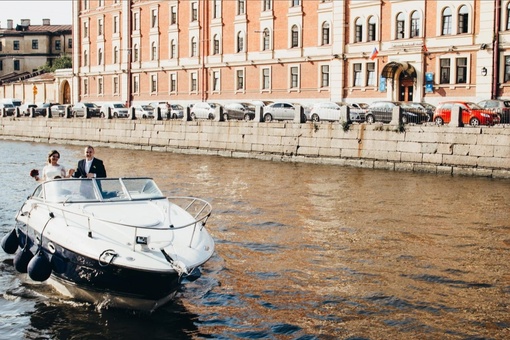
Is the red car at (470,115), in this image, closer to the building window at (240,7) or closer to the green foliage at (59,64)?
the building window at (240,7)

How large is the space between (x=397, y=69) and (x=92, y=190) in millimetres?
33480

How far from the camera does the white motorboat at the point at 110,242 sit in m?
10.1

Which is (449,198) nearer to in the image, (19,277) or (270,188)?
(270,188)

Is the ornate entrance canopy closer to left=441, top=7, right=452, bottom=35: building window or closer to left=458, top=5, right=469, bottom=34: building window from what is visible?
left=441, top=7, right=452, bottom=35: building window

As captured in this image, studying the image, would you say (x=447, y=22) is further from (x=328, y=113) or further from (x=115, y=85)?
(x=115, y=85)

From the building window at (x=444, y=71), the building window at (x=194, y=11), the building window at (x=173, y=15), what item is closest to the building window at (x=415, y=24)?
the building window at (x=444, y=71)

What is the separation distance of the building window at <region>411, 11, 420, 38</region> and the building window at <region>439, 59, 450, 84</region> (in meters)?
2.49

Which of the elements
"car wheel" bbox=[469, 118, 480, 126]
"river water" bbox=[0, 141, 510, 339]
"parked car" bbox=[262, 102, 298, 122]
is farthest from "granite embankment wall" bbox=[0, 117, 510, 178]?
"car wheel" bbox=[469, 118, 480, 126]

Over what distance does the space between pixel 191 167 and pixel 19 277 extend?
1946 cm

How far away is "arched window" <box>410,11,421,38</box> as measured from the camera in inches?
1678

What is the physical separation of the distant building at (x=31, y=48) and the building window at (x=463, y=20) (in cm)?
7049

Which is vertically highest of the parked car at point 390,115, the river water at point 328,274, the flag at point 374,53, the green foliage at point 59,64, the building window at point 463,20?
the green foliage at point 59,64

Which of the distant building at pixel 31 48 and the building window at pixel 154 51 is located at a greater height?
the distant building at pixel 31 48

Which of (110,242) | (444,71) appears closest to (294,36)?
(444,71)
